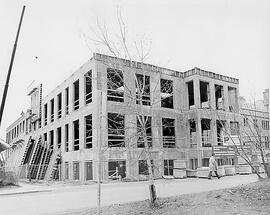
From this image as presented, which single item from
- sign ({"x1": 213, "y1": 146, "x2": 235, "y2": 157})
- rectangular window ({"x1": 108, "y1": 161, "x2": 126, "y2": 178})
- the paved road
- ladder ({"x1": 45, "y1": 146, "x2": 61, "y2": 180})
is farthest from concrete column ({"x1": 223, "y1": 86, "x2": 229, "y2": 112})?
ladder ({"x1": 45, "y1": 146, "x2": 61, "y2": 180})

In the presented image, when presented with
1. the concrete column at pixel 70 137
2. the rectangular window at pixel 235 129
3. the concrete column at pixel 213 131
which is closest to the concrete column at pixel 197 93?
the concrete column at pixel 213 131

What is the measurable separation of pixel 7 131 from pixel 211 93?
49.5 metres

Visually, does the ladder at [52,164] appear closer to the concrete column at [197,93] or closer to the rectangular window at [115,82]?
the rectangular window at [115,82]

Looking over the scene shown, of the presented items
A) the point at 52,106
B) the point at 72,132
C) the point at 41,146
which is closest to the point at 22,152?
the point at 41,146

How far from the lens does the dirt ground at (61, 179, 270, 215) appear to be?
26.3 ft

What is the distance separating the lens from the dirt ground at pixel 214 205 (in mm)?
8008

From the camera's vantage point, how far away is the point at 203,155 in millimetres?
29438

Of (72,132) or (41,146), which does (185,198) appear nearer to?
(72,132)

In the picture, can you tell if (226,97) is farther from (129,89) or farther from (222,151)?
(129,89)

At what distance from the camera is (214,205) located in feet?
27.6

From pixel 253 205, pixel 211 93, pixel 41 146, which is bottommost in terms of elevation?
pixel 253 205

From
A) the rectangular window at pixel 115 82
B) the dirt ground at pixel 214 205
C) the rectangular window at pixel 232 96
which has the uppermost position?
the rectangular window at pixel 232 96

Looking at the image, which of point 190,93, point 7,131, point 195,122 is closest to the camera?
point 195,122

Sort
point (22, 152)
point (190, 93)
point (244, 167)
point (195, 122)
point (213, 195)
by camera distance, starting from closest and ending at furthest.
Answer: point (213, 195) < point (244, 167) < point (195, 122) < point (190, 93) < point (22, 152)
